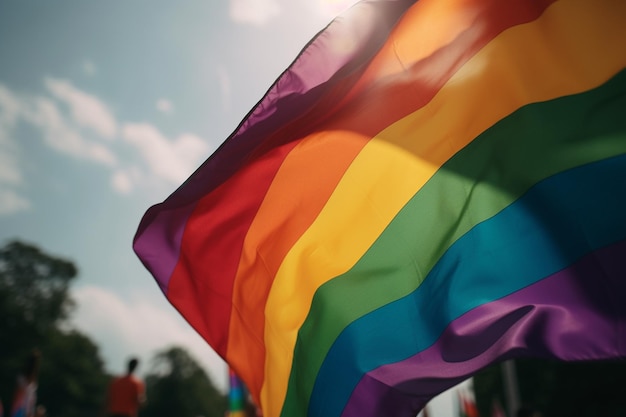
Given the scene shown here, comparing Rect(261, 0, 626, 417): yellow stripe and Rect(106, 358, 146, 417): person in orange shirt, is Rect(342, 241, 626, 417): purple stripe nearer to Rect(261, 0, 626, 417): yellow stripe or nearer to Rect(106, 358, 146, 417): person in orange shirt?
Rect(261, 0, 626, 417): yellow stripe

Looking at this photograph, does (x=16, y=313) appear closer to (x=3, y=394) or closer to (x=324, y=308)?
(x=3, y=394)

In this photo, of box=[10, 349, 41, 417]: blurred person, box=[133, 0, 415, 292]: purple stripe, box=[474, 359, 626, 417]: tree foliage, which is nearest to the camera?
box=[133, 0, 415, 292]: purple stripe

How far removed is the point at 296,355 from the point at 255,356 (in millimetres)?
291

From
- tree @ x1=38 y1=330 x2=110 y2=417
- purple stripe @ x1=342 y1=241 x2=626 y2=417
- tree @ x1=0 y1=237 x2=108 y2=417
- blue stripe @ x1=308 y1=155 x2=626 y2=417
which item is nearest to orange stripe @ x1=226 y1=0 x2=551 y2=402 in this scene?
blue stripe @ x1=308 y1=155 x2=626 y2=417

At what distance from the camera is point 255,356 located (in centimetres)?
366

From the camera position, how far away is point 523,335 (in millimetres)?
3006

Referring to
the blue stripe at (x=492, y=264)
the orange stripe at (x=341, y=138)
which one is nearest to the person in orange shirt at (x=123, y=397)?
the orange stripe at (x=341, y=138)

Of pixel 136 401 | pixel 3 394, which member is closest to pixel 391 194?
pixel 136 401

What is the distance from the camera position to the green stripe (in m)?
3.04

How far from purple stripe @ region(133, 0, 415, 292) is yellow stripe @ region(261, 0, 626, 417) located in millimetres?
305

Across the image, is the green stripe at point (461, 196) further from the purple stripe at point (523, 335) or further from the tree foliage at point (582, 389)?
the tree foliage at point (582, 389)

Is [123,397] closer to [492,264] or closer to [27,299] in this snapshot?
[492,264]

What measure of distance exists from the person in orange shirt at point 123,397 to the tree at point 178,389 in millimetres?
66633

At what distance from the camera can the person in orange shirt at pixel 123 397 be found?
9.03 metres
